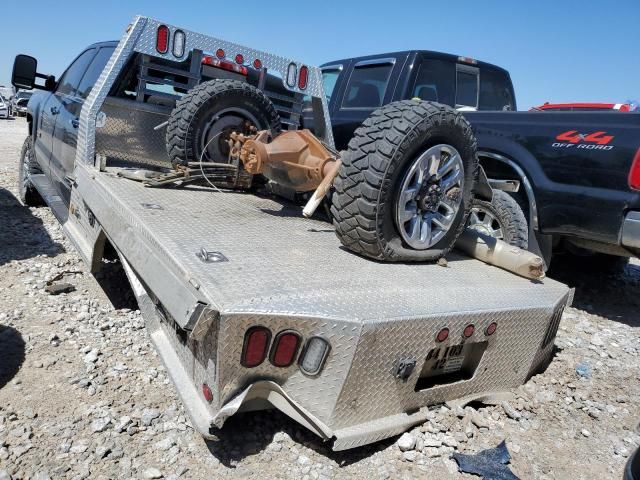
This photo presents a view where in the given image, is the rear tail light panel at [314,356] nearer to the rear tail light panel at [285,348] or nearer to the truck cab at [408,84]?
the rear tail light panel at [285,348]

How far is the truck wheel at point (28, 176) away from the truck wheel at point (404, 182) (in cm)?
472

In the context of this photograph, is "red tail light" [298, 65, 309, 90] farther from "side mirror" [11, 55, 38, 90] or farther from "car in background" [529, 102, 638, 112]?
"car in background" [529, 102, 638, 112]

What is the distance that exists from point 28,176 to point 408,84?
14.5ft

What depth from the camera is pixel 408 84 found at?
5676mm

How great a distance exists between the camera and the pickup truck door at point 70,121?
14.7 ft

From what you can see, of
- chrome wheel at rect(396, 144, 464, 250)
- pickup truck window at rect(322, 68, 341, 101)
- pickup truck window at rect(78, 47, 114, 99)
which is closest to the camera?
chrome wheel at rect(396, 144, 464, 250)

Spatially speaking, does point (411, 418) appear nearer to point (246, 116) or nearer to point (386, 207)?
point (386, 207)

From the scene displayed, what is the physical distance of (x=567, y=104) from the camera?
332 inches

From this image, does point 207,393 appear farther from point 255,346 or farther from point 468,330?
point 468,330

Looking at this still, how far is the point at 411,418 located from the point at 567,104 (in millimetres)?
7448

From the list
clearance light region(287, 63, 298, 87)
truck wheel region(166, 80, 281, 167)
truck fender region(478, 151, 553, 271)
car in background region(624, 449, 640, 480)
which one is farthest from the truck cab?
car in background region(624, 449, 640, 480)

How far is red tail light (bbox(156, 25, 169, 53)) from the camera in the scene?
13.5 ft

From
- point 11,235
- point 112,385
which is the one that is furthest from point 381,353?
point 11,235

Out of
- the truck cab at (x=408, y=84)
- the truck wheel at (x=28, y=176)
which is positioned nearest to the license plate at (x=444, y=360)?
the truck cab at (x=408, y=84)
